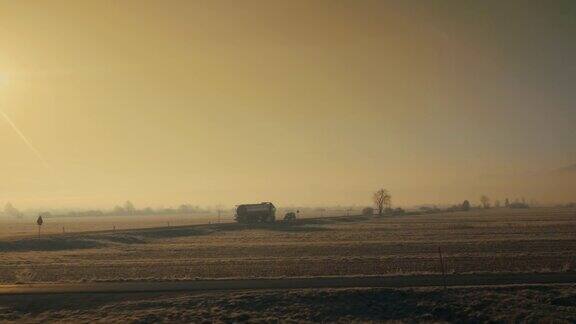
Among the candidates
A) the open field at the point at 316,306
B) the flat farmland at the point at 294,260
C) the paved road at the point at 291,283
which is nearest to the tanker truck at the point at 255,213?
the flat farmland at the point at 294,260

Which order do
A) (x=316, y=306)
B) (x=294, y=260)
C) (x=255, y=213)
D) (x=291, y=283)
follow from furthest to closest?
(x=255, y=213), (x=294, y=260), (x=291, y=283), (x=316, y=306)

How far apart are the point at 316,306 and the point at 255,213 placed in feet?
228

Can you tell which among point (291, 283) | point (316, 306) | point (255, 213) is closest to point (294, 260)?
point (291, 283)

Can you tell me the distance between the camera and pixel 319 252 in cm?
4128

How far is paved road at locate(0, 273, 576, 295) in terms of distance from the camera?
24641 mm

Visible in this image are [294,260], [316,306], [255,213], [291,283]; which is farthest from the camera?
[255,213]

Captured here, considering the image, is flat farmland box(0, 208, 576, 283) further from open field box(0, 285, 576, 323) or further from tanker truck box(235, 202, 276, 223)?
tanker truck box(235, 202, 276, 223)

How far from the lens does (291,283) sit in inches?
1004

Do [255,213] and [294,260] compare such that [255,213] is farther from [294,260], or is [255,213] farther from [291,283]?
[291,283]

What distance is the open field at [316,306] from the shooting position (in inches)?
806

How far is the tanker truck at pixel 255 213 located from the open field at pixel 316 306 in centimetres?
6671

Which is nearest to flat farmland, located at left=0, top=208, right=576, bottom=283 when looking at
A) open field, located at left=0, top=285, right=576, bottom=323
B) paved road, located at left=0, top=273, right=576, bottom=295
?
paved road, located at left=0, top=273, right=576, bottom=295

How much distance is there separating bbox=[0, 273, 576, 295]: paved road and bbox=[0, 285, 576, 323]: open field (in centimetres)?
125

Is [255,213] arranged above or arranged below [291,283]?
above
